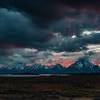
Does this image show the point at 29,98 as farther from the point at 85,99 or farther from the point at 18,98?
the point at 85,99

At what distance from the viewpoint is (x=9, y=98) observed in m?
48.4

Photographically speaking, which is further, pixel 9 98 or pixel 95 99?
pixel 9 98

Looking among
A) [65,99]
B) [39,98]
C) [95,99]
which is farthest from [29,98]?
[95,99]

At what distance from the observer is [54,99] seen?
46.8 m

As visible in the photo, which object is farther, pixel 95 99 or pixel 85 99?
pixel 85 99

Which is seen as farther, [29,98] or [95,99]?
[29,98]

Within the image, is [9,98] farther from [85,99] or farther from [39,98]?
[85,99]

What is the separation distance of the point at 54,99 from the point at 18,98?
5.37 meters

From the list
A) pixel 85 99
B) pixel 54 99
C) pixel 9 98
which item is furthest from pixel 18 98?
pixel 85 99

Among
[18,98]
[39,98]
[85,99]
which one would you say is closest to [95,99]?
[85,99]

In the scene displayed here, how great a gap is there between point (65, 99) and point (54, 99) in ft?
5.16

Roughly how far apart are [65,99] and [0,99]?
8971 mm

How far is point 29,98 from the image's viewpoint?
4856 centimetres

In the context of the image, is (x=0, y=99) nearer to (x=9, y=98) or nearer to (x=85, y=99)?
(x=9, y=98)
